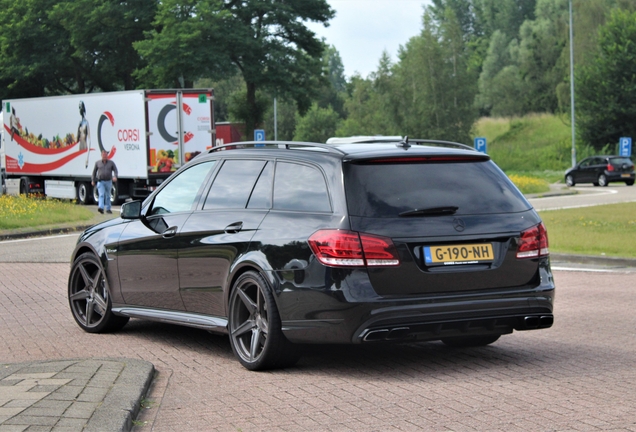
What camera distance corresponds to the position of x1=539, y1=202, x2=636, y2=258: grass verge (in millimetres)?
16438

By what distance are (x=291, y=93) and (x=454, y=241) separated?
45645 millimetres

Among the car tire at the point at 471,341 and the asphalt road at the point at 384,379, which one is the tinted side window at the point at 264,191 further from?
the car tire at the point at 471,341

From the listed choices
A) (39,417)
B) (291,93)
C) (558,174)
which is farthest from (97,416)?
(558,174)

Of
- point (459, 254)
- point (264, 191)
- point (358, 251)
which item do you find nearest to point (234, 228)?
point (264, 191)

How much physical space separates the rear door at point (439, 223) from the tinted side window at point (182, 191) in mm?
1712

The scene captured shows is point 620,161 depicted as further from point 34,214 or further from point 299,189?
point 299,189

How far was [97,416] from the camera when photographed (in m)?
5.20

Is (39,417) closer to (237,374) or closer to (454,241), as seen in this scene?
(237,374)

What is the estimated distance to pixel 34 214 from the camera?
2597 cm

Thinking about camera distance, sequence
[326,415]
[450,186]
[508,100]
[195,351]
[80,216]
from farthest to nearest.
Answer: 1. [508,100]
2. [80,216]
3. [195,351]
4. [450,186]
5. [326,415]

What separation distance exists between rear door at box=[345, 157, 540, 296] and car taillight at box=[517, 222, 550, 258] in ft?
0.14

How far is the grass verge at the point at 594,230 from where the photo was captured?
1644 cm

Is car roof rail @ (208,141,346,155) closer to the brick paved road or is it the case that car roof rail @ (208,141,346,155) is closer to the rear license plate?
the rear license plate

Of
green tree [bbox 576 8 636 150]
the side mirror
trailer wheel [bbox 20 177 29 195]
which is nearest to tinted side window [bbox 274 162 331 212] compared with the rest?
the side mirror
